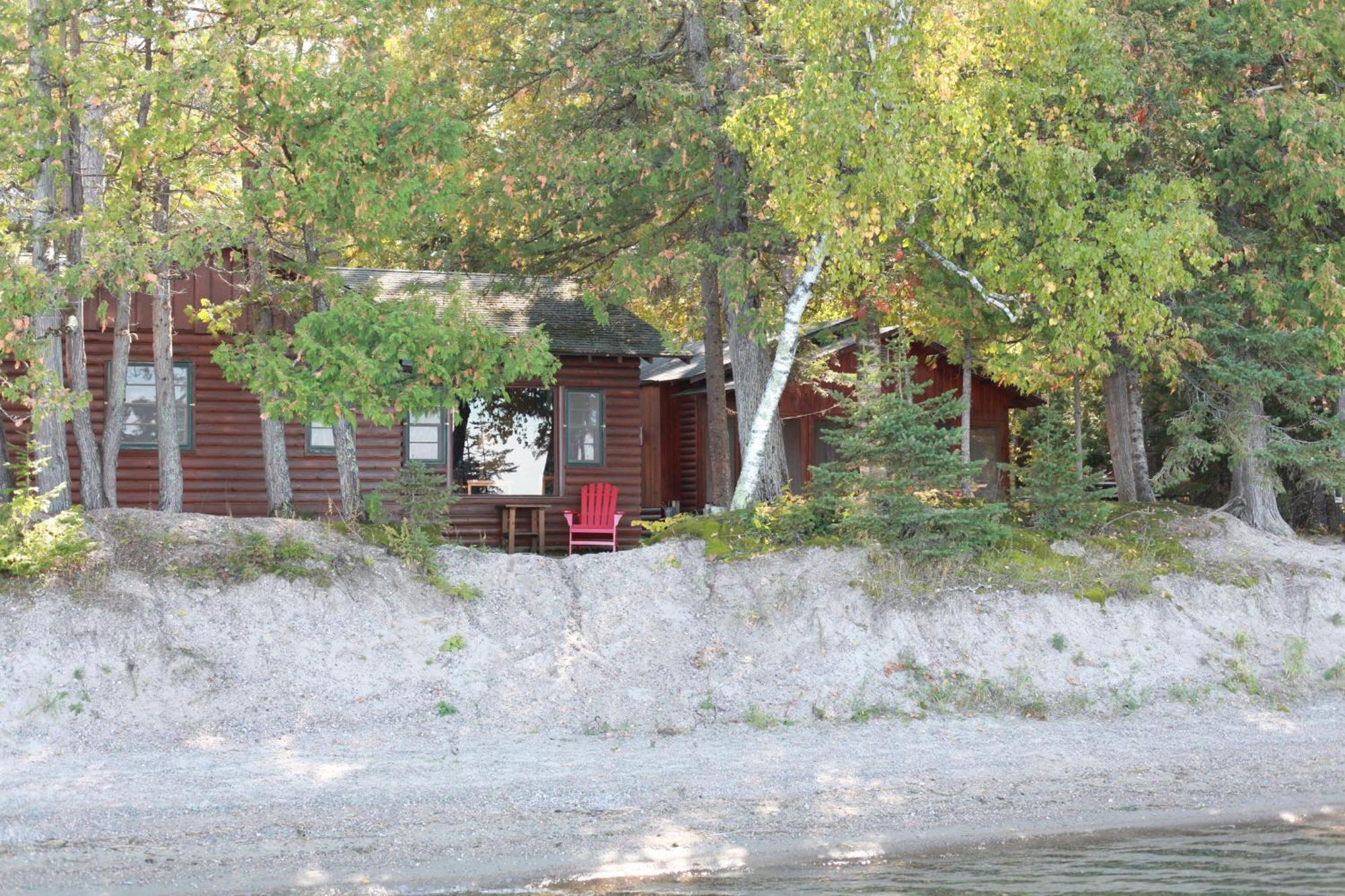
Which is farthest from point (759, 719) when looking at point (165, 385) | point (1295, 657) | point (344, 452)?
point (165, 385)

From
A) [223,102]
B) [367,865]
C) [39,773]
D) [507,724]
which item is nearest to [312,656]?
[507,724]

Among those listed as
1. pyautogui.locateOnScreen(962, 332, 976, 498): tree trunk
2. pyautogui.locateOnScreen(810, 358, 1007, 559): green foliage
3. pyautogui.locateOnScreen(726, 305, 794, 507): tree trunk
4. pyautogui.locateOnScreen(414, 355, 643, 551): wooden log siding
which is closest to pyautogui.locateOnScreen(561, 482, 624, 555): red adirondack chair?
pyautogui.locateOnScreen(414, 355, 643, 551): wooden log siding

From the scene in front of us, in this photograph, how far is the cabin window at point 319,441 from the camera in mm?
17609

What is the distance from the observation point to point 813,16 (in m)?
13.4

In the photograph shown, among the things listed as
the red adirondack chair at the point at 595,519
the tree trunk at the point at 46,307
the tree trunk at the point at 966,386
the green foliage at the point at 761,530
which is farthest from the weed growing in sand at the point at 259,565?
the tree trunk at the point at 966,386

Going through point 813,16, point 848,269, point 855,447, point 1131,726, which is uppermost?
point 813,16

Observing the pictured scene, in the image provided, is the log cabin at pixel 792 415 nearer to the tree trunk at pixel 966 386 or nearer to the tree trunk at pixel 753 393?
the tree trunk at pixel 966 386

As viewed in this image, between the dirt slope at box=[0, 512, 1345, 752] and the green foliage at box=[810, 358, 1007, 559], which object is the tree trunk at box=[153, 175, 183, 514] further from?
the green foliage at box=[810, 358, 1007, 559]

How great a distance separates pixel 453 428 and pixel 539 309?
2.29 m

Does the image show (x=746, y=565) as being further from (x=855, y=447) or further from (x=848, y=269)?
(x=848, y=269)

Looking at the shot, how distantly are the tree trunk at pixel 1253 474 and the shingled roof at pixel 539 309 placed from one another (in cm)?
756

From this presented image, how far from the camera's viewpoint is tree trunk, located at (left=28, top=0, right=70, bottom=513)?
12.4 m

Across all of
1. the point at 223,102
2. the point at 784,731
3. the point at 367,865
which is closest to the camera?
the point at 367,865

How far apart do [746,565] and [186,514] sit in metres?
5.57
